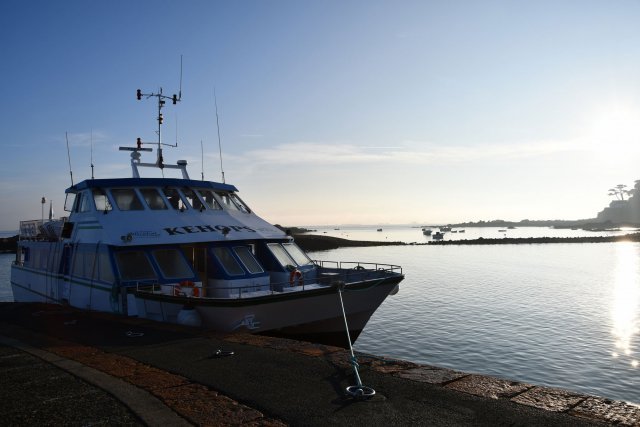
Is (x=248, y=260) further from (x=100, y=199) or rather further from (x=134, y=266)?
(x=100, y=199)

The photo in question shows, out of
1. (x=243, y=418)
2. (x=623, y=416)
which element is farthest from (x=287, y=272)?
(x=623, y=416)

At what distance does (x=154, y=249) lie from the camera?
1457 cm

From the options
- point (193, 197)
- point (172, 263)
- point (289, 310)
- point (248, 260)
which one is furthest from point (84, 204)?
point (289, 310)

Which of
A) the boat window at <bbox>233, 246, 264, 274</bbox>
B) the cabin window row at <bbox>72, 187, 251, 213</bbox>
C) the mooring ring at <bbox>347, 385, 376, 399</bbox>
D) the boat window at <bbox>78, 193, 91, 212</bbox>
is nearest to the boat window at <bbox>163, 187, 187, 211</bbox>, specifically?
the cabin window row at <bbox>72, 187, 251, 213</bbox>

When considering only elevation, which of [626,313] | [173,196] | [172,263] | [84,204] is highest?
[173,196]

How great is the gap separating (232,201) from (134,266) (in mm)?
4795

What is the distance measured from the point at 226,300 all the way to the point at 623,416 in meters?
8.81

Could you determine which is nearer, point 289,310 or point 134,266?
point 289,310

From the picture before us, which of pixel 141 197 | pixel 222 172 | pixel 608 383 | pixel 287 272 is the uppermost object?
pixel 222 172

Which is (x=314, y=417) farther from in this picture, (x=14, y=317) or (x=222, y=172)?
(x=222, y=172)

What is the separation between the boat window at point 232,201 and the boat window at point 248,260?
322 cm

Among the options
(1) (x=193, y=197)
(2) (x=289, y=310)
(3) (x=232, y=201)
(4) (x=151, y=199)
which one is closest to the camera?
(2) (x=289, y=310)

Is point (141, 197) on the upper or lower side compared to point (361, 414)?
upper

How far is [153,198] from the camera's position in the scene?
1652 centimetres
